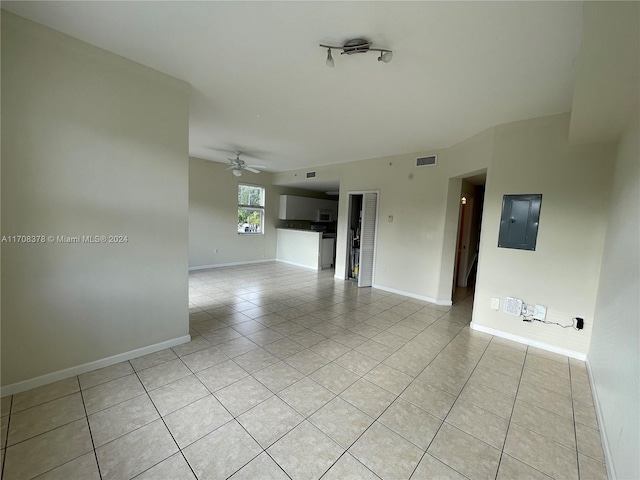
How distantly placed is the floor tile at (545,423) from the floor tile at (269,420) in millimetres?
1674

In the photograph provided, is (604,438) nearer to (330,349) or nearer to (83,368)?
(330,349)

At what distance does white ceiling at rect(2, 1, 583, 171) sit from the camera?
165 centimetres

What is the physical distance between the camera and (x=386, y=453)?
62.7 inches

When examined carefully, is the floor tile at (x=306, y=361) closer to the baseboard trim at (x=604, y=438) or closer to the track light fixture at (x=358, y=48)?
the baseboard trim at (x=604, y=438)

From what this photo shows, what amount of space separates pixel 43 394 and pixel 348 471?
2348 millimetres

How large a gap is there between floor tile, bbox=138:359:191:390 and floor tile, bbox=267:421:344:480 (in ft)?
3.86

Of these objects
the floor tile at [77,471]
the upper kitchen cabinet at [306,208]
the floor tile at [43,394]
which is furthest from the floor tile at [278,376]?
the upper kitchen cabinet at [306,208]

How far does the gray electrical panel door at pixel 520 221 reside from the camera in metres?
3.05

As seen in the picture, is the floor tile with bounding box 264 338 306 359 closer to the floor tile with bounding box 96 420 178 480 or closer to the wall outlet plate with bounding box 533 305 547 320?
the floor tile with bounding box 96 420 178 480

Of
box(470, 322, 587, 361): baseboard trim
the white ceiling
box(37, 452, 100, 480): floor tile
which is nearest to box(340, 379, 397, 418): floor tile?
box(37, 452, 100, 480): floor tile

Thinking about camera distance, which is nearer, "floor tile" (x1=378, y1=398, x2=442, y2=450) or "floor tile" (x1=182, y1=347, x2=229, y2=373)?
"floor tile" (x1=378, y1=398, x2=442, y2=450)

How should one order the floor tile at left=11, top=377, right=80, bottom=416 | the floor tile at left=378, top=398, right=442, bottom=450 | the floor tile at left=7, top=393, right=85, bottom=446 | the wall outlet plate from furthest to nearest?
the wall outlet plate, the floor tile at left=11, top=377, right=80, bottom=416, the floor tile at left=378, top=398, right=442, bottom=450, the floor tile at left=7, top=393, right=85, bottom=446

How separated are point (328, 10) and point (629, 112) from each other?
2.49m

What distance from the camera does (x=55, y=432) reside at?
1637 mm
